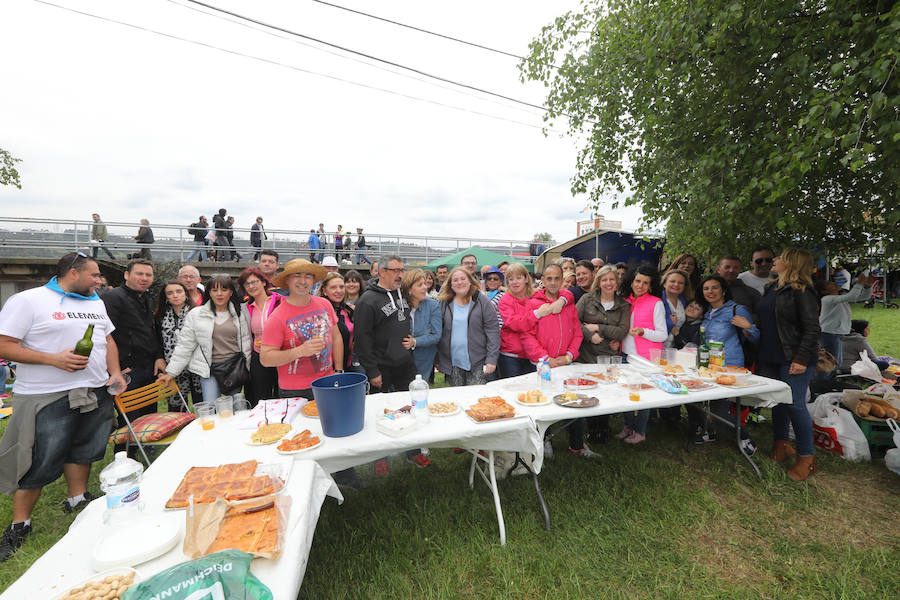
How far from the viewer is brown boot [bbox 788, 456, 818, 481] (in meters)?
3.29

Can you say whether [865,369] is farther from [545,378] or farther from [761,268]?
[545,378]

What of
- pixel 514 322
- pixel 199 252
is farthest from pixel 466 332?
pixel 199 252

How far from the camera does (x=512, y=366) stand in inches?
157

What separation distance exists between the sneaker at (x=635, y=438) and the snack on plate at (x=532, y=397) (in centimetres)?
193

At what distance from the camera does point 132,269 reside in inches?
148

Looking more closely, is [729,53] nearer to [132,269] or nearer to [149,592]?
[149,592]

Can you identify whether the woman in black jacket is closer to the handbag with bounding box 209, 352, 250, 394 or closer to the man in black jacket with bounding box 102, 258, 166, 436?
the handbag with bounding box 209, 352, 250, 394

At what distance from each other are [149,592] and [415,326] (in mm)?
3024

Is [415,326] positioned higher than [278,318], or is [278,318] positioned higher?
[278,318]

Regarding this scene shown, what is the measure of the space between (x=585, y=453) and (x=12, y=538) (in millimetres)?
4681

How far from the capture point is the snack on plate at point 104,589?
1090 millimetres

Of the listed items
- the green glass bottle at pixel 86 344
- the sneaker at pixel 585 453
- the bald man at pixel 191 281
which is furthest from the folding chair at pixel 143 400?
the sneaker at pixel 585 453

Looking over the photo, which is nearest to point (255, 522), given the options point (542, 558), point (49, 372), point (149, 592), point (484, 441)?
point (149, 592)

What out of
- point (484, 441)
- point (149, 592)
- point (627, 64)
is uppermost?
point (627, 64)
